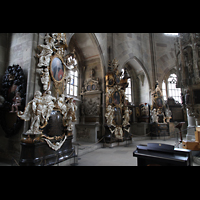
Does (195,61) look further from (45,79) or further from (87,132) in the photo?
(45,79)

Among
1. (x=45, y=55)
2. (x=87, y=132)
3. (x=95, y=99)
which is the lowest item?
(x=87, y=132)

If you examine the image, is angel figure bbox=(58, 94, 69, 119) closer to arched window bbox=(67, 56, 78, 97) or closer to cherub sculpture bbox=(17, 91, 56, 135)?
cherub sculpture bbox=(17, 91, 56, 135)

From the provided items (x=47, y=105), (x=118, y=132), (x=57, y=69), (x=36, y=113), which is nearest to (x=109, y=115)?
(x=118, y=132)

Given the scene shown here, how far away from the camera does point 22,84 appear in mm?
4703

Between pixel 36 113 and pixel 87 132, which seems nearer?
pixel 36 113

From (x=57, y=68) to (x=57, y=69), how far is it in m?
0.04

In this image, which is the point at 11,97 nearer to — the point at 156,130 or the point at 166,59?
the point at 156,130

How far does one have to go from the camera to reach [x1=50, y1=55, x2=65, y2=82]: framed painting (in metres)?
5.06

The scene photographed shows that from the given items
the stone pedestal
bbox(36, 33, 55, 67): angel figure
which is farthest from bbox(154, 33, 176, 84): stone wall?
bbox(36, 33, 55, 67): angel figure

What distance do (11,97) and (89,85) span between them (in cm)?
581

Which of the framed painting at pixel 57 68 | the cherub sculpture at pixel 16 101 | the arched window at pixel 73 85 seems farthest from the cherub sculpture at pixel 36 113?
the arched window at pixel 73 85

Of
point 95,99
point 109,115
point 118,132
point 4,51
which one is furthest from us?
point 95,99

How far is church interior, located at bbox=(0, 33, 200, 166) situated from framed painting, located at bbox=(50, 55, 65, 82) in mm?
37

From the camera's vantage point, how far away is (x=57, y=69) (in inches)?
208
